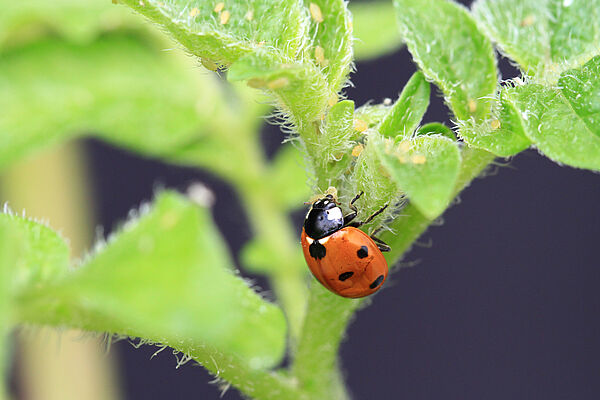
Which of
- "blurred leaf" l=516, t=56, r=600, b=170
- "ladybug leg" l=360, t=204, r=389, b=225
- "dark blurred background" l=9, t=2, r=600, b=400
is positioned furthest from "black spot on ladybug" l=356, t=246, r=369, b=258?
"dark blurred background" l=9, t=2, r=600, b=400

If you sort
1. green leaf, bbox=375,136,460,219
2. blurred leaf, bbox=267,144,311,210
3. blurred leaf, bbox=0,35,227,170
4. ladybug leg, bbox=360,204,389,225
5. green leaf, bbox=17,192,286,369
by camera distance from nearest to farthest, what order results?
green leaf, bbox=17,192,286,369 < green leaf, bbox=375,136,460,219 < ladybug leg, bbox=360,204,389,225 < blurred leaf, bbox=0,35,227,170 < blurred leaf, bbox=267,144,311,210

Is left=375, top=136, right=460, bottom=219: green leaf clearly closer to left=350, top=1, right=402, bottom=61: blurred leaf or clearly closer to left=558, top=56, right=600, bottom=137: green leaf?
left=558, top=56, right=600, bottom=137: green leaf

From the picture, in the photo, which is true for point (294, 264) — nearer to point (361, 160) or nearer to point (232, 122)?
point (232, 122)

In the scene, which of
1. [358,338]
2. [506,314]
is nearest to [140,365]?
[358,338]

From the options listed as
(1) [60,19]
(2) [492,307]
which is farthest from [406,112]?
(2) [492,307]

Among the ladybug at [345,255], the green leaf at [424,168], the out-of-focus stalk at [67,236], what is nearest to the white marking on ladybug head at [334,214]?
the ladybug at [345,255]

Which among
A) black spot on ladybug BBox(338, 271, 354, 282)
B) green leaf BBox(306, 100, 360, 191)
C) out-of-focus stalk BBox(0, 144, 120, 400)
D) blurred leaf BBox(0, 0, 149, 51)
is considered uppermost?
green leaf BBox(306, 100, 360, 191)

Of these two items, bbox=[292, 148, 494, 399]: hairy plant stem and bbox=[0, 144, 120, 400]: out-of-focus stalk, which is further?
bbox=[0, 144, 120, 400]: out-of-focus stalk
